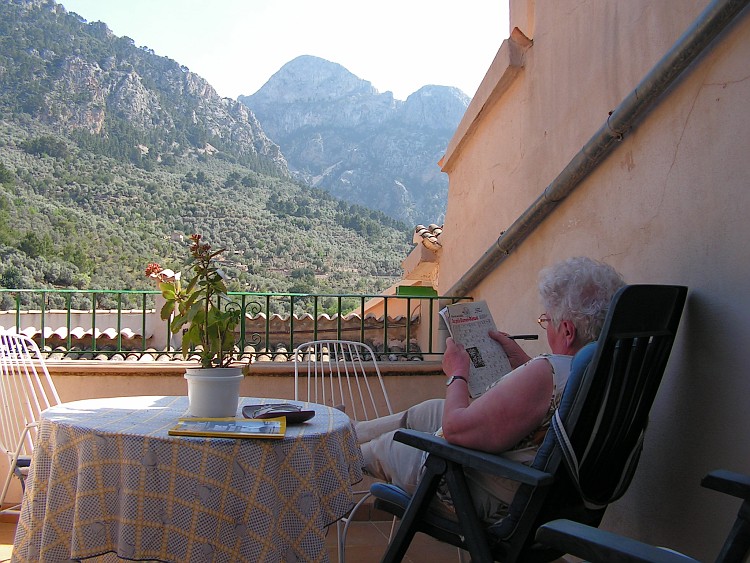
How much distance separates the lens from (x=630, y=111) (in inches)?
98.8

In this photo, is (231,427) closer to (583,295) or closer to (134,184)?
(583,295)

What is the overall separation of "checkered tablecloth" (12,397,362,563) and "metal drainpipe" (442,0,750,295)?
5.42 ft

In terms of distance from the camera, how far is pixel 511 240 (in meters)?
3.81

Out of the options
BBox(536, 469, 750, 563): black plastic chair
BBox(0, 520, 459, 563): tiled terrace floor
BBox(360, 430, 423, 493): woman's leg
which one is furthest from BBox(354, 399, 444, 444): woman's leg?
BBox(536, 469, 750, 563): black plastic chair

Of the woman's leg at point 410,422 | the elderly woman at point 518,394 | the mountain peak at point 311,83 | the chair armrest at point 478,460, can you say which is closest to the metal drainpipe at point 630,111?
the elderly woman at point 518,394

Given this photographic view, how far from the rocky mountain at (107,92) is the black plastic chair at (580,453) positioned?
3436 centimetres

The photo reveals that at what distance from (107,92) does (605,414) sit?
40517 mm

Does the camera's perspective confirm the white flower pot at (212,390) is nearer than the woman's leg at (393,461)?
Yes

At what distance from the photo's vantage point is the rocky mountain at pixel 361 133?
170 ft

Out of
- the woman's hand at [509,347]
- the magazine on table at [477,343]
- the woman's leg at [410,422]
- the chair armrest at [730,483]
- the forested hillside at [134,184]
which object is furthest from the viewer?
the forested hillside at [134,184]

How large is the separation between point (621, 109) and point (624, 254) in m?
0.55

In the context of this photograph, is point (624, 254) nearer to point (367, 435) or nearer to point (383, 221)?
point (367, 435)

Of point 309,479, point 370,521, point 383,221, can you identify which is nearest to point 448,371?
point 309,479

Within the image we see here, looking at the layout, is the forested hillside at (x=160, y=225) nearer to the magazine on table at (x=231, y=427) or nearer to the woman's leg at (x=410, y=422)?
the woman's leg at (x=410, y=422)
